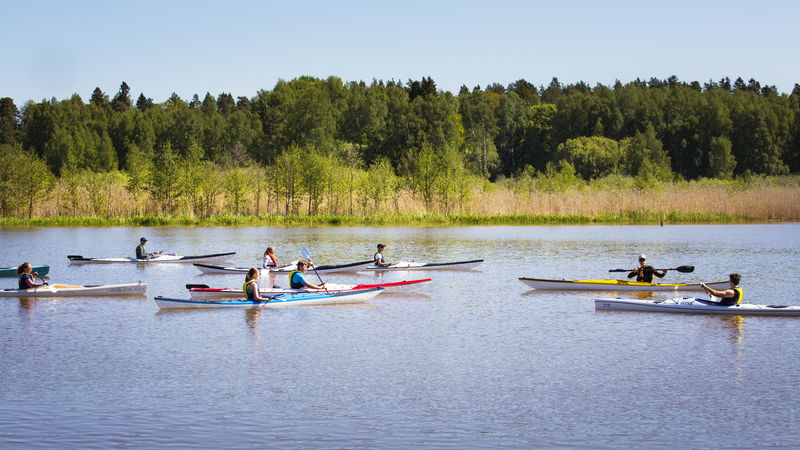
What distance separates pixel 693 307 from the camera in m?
21.2

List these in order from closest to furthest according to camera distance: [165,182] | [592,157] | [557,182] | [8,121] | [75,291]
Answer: [75,291]
[165,182]
[557,182]
[592,157]
[8,121]

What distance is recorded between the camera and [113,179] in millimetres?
68562

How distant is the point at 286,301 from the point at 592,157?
7567 centimetres

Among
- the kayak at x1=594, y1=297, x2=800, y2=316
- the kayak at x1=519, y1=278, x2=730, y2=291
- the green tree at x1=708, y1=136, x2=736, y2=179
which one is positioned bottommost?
the kayak at x1=594, y1=297, x2=800, y2=316

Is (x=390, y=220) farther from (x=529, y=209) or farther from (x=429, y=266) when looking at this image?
(x=429, y=266)

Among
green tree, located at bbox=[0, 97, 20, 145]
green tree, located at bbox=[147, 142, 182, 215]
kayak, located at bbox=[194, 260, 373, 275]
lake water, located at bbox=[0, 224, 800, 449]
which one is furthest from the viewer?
green tree, located at bbox=[0, 97, 20, 145]

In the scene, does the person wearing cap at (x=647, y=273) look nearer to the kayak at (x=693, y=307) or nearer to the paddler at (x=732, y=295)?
the kayak at (x=693, y=307)

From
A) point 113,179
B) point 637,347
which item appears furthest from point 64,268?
point 113,179

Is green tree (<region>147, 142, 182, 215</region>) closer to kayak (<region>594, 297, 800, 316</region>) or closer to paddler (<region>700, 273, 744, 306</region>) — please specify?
kayak (<region>594, 297, 800, 316</region>)

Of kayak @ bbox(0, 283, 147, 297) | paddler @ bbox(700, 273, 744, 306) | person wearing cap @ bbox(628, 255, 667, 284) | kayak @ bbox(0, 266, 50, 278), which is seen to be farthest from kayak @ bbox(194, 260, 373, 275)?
paddler @ bbox(700, 273, 744, 306)

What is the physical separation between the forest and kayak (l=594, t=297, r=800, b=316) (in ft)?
130

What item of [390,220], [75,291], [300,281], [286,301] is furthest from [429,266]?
[390,220]

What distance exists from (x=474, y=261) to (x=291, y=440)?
2192cm

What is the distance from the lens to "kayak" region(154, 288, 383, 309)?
22.0m
